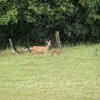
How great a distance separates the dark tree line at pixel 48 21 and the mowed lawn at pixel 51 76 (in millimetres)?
5677

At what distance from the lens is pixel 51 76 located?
14039 millimetres

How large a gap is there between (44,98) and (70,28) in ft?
55.0

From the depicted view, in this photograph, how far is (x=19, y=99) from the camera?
429 inches

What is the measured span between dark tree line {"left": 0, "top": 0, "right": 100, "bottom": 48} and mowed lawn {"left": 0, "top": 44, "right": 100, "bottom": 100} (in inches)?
224

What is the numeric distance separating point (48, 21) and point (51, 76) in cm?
1297

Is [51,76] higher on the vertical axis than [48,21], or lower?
higher

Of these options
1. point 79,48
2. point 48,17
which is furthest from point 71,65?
point 48,17

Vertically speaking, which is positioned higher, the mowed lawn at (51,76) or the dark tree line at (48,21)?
the mowed lawn at (51,76)

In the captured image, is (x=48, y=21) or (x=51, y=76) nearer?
(x=51, y=76)

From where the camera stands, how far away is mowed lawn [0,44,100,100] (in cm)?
1140

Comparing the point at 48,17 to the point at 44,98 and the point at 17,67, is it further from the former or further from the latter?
the point at 44,98

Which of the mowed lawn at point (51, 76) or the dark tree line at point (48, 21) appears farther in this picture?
the dark tree line at point (48, 21)

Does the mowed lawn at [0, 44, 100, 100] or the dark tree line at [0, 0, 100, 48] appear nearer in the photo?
the mowed lawn at [0, 44, 100, 100]

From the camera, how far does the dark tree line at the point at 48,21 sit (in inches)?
990
